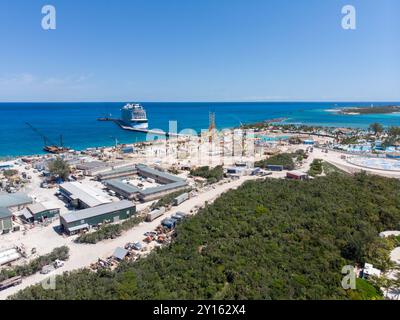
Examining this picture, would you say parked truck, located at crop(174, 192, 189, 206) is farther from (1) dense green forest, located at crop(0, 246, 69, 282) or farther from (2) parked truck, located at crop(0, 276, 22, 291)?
(2) parked truck, located at crop(0, 276, 22, 291)

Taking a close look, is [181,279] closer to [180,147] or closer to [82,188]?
[82,188]

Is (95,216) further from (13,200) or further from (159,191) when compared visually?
(13,200)

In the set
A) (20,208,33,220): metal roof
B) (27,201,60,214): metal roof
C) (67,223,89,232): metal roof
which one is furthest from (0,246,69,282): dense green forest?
(20,208,33,220): metal roof

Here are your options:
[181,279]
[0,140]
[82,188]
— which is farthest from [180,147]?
[0,140]

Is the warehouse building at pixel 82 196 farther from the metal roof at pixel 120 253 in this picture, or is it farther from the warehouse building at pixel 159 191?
the metal roof at pixel 120 253

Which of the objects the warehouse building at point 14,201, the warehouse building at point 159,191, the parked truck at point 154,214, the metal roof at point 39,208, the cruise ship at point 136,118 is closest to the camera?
the parked truck at point 154,214

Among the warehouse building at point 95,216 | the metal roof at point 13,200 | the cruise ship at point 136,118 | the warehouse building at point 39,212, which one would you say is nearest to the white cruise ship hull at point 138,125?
the cruise ship at point 136,118
